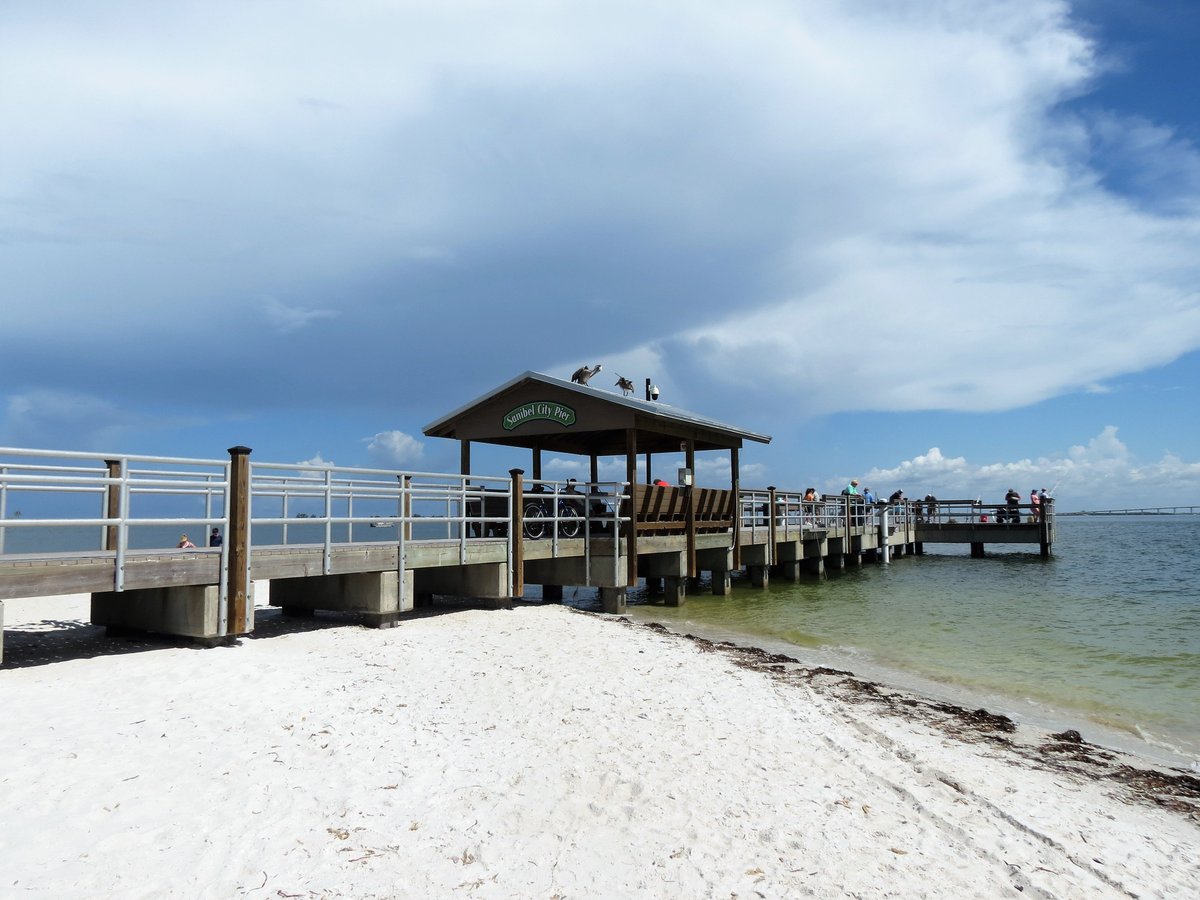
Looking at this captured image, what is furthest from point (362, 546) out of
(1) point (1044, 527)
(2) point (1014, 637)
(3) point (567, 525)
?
(1) point (1044, 527)

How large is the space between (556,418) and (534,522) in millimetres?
2755

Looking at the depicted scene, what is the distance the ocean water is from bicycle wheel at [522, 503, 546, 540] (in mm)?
3193

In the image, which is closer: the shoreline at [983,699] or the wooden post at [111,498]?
the shoreline at [983,699]

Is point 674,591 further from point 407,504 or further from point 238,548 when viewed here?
point 238,548

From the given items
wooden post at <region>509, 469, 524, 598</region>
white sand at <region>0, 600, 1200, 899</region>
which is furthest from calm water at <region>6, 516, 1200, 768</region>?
white sand at <region>0, 600, 1200, 899</region>

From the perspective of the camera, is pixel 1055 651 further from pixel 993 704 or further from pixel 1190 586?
pixel 1190 586

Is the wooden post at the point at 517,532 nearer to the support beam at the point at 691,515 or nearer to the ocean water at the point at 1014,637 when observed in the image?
the ocean water at the point at 1014,637

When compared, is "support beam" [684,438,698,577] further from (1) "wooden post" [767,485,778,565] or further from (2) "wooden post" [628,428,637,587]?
(1) "wooden post" [767,485,778,565]

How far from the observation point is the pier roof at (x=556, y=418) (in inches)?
662

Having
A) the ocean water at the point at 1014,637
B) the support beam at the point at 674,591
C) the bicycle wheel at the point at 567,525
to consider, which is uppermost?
the bicycle wheel at the point at 567,525

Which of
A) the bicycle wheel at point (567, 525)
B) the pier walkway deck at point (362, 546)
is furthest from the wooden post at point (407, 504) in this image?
the bicycle wheel at point (567, 525)

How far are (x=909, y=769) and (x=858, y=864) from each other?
220 cm

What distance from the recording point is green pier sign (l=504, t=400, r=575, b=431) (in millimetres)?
17266

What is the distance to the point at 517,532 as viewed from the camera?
14383mm
